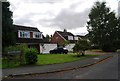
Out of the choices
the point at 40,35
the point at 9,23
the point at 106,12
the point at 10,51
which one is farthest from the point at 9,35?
the point at 106,12

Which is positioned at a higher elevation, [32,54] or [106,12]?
[106,12]

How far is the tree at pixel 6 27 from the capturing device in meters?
32.0

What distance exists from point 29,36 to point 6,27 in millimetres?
23608

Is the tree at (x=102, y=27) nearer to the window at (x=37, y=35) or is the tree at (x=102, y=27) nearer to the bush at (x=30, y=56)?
the window at (x=37, y=35)

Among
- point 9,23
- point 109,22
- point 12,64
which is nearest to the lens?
point 12,64

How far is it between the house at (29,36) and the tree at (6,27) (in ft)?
58.7

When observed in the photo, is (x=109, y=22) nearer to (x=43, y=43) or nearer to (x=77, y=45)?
(x=43, y=43)

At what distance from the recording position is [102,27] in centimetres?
6366

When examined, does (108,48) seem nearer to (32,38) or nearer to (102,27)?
(102,27)

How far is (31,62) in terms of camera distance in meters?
24.0

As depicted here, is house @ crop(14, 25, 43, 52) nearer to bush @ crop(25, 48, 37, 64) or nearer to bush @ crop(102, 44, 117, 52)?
bush @ crop(102, 44, 117, 52)

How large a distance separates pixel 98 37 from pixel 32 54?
3998 cm

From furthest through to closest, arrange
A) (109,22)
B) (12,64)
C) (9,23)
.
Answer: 1. (109,22)
2. (9,23)
3. (12,64)

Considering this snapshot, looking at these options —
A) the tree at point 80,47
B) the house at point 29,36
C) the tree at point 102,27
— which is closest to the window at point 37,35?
the house at point 29,36
